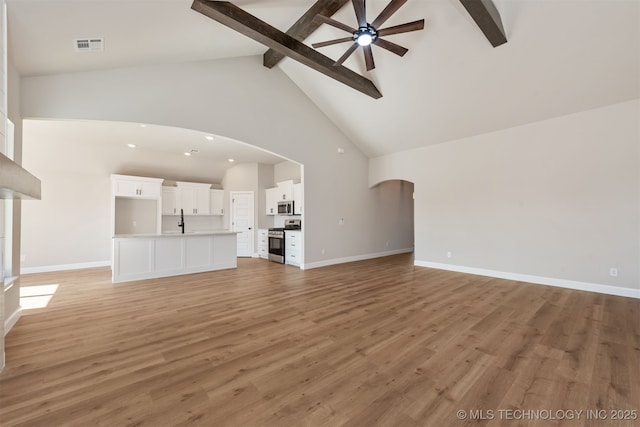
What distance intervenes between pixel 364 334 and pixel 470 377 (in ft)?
3.21

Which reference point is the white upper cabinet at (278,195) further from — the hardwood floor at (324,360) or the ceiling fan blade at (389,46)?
the ceiling fan blade at (389,46)

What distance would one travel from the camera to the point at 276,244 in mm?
7109

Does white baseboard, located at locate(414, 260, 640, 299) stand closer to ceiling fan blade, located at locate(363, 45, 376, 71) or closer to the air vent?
ceiling fan blade, located at locate(363, 45, 376, 71)

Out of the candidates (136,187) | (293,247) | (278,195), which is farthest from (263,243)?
(136,187)

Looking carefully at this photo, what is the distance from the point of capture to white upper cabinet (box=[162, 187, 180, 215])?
24.6 ft

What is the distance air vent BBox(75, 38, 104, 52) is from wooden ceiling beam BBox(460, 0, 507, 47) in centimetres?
426

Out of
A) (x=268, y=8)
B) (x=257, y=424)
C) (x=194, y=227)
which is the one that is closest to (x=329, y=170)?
(x=268, y=8)

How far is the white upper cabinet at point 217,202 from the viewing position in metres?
8.46

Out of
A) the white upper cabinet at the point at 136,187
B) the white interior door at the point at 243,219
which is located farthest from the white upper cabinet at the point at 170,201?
the white interior door at the point at 243,219

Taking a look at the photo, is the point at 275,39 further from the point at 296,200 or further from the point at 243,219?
the point at 243,219

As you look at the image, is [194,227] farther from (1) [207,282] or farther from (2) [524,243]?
(2) [524,243]

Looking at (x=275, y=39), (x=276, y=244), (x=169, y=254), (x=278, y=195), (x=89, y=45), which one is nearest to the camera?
(x=89, y=45)

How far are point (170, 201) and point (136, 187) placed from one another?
0.96 m

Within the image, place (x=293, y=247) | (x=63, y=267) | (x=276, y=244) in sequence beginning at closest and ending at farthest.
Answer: (x=63, y=267) → (x=293, y=247) → (x=276, y=244)
